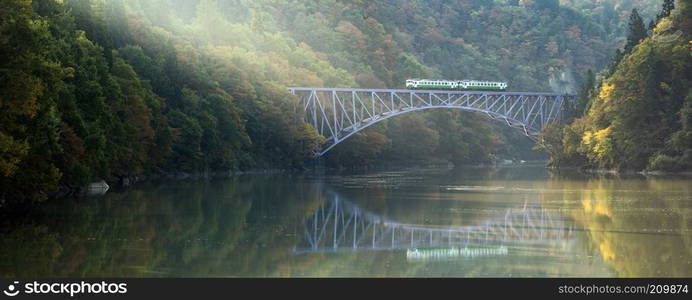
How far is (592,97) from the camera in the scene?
115312 mm

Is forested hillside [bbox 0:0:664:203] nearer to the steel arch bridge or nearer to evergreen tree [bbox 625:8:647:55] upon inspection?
the steel arch bridge

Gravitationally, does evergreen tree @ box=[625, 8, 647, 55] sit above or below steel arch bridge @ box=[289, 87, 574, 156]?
above

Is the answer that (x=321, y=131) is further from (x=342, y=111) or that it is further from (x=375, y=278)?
(x=375, y=278)

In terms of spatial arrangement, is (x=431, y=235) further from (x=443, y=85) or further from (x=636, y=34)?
(x=443, y=85)

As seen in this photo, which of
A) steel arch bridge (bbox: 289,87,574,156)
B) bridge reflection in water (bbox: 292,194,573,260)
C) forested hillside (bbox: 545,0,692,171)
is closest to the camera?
A: bridge reflection in water (bbox: 292,194,573,260)

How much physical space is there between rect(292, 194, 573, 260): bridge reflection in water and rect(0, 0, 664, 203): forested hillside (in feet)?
36.2

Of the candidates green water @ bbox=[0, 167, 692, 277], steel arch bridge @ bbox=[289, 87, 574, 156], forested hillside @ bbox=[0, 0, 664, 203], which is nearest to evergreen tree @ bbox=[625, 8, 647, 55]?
steel arch bridge @ bbox=[289, 87, 574, 156]

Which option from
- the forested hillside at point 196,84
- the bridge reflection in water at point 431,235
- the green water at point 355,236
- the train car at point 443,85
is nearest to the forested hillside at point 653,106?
the train car at point 443,85

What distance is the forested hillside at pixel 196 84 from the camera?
40719 mm

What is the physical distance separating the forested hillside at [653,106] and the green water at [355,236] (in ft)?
108

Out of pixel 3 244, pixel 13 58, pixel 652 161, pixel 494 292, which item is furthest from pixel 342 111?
pixel 494 292

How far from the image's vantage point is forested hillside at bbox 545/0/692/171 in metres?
86.3

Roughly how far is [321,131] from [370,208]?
66.3 metres

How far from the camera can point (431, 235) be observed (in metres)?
33.8
